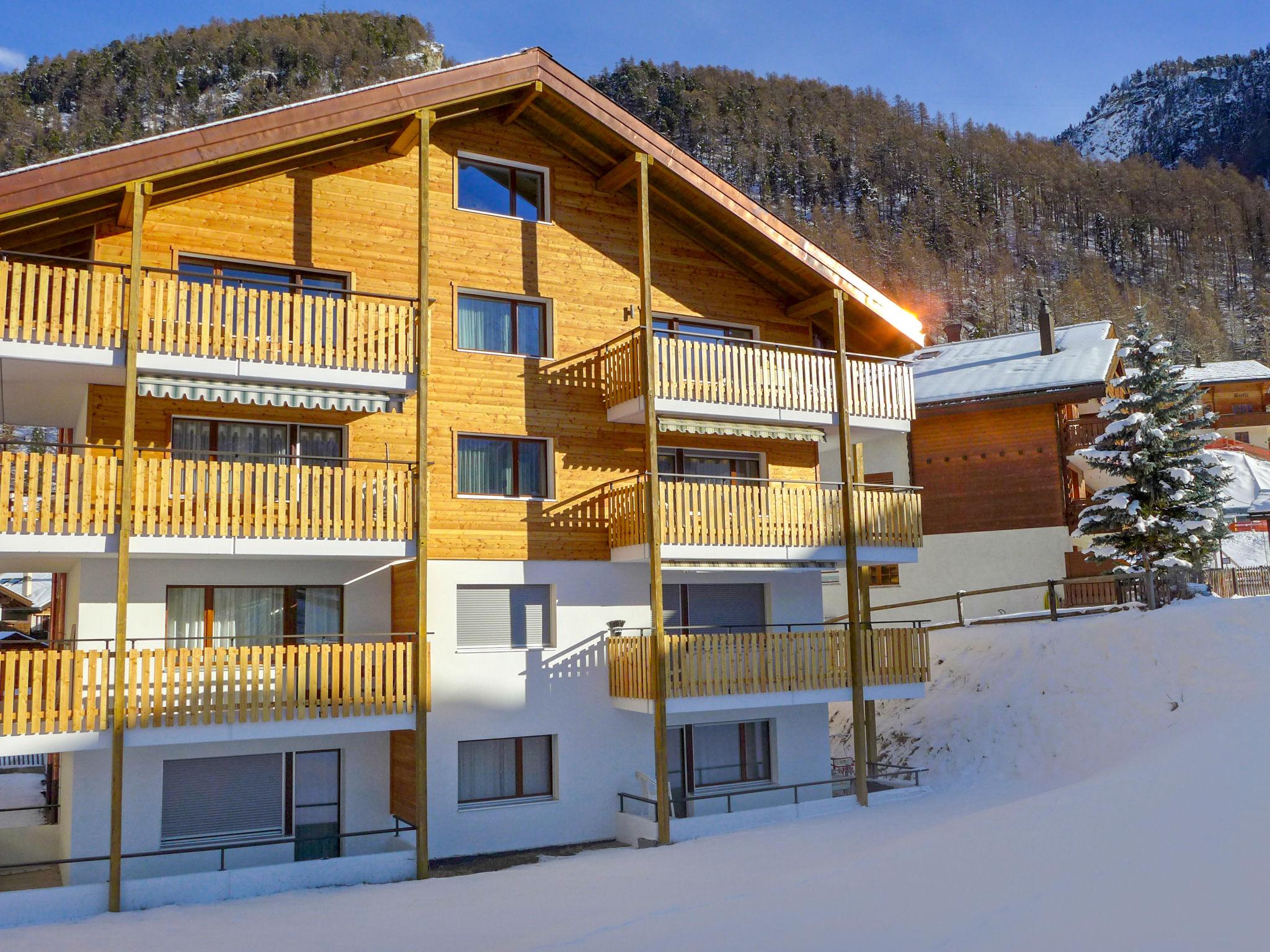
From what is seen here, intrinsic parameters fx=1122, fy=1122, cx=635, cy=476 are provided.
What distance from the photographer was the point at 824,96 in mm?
152375

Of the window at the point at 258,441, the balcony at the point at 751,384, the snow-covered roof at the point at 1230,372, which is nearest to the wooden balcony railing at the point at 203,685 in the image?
the window at the point at 258,441

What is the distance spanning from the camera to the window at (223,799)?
53.2 ft

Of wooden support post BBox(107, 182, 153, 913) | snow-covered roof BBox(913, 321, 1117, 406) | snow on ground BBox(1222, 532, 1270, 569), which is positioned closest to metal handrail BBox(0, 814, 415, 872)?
wooden support post BBox(107, 182, 153, 913)

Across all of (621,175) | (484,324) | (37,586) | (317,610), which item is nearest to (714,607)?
(484,324)

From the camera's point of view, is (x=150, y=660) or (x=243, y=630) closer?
(x=150, y=660)

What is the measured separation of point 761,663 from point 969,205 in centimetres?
13767

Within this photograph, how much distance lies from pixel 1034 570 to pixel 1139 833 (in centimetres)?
1986

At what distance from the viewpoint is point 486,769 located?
18281 millimetres

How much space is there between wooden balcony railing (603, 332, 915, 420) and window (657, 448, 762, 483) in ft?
6.05

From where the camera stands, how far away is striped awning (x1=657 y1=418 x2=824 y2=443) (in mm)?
19922

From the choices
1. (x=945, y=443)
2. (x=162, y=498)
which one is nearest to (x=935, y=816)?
(x=162, y=498)

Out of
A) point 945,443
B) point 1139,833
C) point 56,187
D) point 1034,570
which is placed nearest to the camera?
point 1139,833

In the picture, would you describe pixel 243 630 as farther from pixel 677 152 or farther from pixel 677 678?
pixel 677 152

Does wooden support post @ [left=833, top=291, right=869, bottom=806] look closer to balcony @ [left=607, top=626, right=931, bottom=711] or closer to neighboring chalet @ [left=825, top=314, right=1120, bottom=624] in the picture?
balcony @ [left=607, top=626, right=931, bottom=711]
